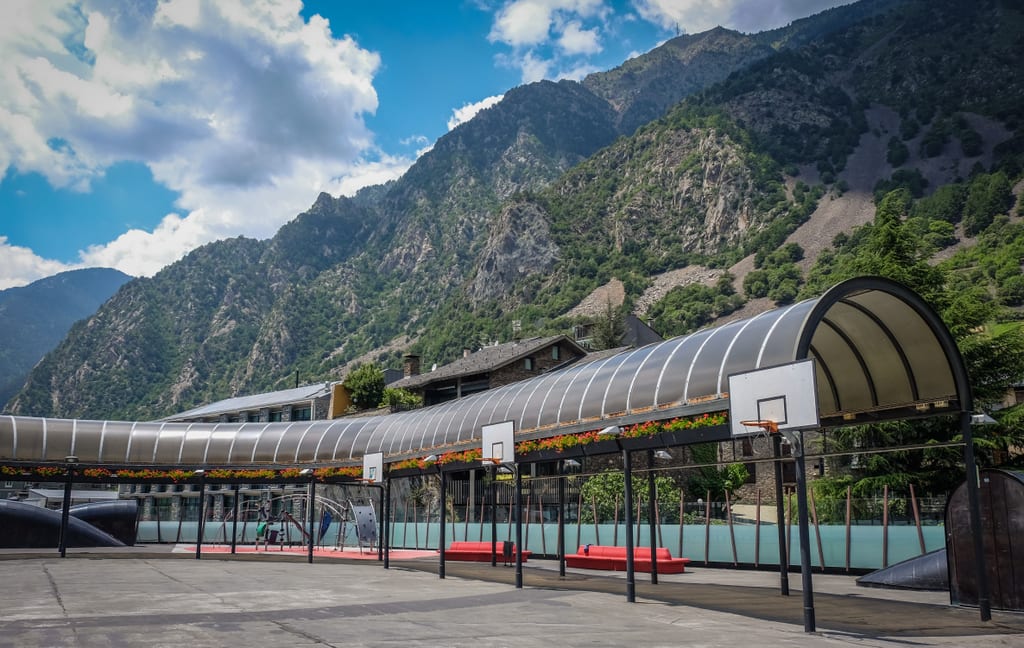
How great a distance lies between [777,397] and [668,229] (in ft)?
517

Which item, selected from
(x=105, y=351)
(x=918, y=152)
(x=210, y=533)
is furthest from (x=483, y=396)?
(x=105, y=351)

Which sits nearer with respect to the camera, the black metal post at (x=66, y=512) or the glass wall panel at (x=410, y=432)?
the black metal post at (x=66, y=512)

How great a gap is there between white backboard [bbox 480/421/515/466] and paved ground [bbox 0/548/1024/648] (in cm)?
301

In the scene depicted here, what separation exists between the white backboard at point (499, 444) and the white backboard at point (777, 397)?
270 inches

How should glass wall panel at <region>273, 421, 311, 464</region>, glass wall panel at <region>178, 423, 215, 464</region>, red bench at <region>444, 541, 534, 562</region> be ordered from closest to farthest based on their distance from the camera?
1. red bench at <region>444, 541, 534, 562</region>
2. glass wall panel at <region>178, 423, 215, 464</region>
3. glass wall panel at <region>273, 421, 311, 464</region>

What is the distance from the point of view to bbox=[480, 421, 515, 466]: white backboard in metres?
20.5

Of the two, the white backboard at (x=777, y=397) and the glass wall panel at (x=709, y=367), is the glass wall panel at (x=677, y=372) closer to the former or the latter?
the glass wall panel at (x=709, y=367)

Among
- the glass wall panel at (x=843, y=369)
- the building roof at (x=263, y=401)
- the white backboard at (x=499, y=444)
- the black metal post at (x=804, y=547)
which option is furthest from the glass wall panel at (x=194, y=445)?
the building roof at (x=263, y=401)

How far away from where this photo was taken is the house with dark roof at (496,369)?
61.4m

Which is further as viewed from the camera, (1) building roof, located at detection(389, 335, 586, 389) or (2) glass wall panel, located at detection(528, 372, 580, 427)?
(1) building roof, located at detection(389, 335, 586, 389)

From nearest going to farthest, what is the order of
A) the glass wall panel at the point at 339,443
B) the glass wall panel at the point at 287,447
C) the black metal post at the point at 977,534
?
the black metal post at the point at 977,534 < the glass wall panel at the point at 339,443 < the glass wall panel at the point at 287,447

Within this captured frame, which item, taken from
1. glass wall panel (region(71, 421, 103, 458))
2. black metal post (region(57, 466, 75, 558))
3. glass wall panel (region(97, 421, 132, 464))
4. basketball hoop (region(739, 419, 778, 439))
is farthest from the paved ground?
glass wall panel (region(97, 421, 132, 464))

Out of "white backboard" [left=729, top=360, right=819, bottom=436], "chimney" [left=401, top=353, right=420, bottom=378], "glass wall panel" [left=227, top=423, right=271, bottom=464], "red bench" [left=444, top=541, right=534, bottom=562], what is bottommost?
"red bench" [left=444, top=541, right=534, bottom=562]

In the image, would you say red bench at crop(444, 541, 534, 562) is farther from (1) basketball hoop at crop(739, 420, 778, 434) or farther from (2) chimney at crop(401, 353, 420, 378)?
(2) chimney at crop(401, 353, 420, 378)
